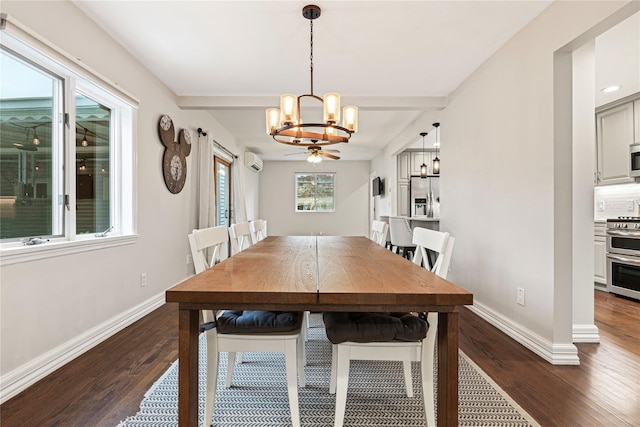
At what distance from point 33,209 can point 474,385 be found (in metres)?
2.79

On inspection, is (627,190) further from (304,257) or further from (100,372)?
(100,372)

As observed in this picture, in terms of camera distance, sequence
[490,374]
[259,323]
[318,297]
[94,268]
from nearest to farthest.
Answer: [318,297], [259,323], [490,374], [94,268]

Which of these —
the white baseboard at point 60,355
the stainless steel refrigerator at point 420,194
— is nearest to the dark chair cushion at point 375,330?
the white baseboard at point 60,355

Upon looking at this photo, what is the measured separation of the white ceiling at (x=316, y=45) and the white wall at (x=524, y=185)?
0.78ft

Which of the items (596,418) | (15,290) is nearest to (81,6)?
(15,290)

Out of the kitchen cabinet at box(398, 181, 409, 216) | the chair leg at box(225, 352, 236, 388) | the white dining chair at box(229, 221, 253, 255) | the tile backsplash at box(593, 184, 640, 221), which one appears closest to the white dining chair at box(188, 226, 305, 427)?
the chair leg at box(225, 352, 236, 388)

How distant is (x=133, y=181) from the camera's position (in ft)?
9.22

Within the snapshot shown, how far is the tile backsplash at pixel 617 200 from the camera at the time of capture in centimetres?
394

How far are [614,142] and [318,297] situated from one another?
4676 mm

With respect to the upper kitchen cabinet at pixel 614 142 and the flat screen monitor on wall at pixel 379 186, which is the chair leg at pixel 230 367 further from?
the flat screen monitor on wall at pixel 379 186

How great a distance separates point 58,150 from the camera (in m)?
2.09

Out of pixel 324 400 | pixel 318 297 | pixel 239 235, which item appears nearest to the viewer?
pixel 318 297

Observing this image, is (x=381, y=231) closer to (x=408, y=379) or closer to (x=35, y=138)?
(x=408, y=379)

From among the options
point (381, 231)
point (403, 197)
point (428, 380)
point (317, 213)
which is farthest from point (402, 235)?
point (317, 213)
